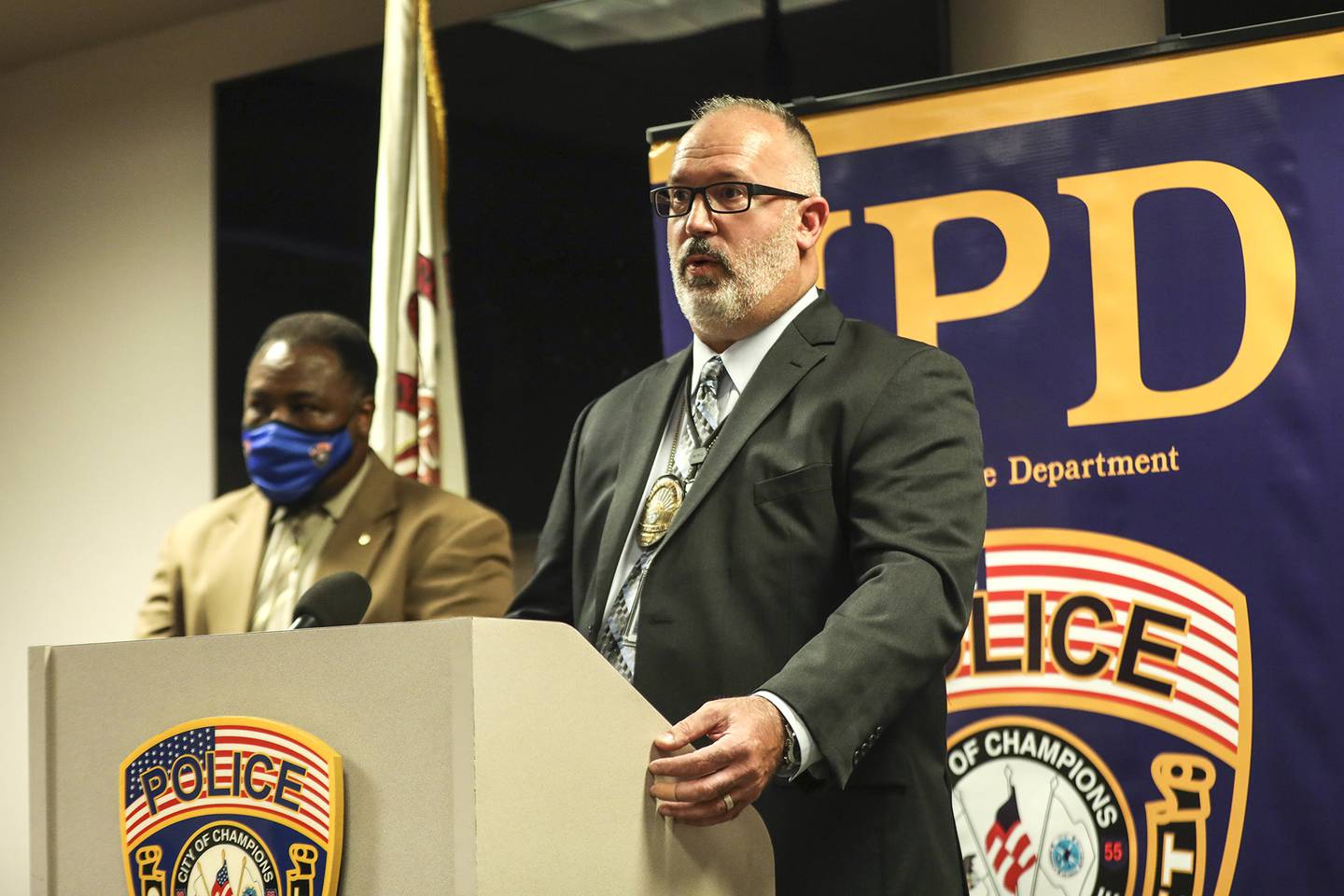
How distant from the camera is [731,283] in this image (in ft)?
5.96

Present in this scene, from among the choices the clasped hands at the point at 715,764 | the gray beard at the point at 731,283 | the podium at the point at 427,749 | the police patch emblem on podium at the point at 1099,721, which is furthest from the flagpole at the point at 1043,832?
the clasped hands at the point at 715,764

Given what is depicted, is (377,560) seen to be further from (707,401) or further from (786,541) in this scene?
(786,541)

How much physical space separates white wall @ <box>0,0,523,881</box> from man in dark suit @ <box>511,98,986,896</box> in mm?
2706

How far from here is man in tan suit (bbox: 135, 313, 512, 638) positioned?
8.86ft

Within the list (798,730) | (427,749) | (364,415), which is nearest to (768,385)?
(798,730)

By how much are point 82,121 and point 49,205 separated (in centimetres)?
30

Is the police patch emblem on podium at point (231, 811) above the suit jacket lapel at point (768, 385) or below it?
below

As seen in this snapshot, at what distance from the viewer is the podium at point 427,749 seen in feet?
3.73

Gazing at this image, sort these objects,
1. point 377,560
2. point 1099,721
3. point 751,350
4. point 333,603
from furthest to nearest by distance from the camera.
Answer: point 377,560 < point 1099,721 < point 751,350 < point 333,603

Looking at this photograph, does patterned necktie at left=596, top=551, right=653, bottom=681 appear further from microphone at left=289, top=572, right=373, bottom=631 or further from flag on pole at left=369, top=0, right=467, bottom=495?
flag on pole at left=369, top=0, right=467, bottom=495

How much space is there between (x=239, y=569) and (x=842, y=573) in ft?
4.92

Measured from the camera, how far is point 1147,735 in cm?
244

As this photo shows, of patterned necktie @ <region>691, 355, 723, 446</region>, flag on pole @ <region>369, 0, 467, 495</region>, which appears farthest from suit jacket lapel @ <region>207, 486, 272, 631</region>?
patterned necktie @ <region>691, 355, 723, 446</region>

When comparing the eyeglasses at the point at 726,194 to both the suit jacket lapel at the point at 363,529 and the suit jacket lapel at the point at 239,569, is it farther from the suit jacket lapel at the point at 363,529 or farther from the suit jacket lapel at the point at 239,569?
the suit jacket lapel at the point at 239,569
